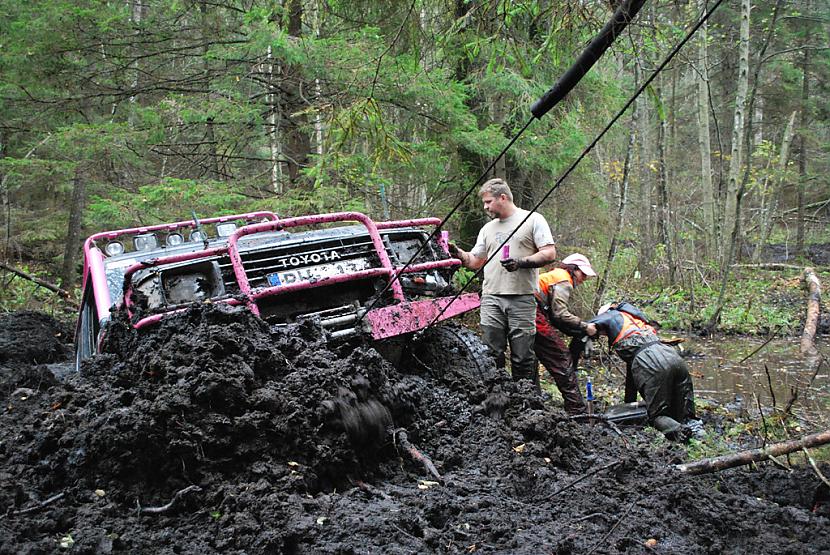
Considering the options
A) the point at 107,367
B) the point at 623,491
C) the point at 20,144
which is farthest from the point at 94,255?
the point at 20,144

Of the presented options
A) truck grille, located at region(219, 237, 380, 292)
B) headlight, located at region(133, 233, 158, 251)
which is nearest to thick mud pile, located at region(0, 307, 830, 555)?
truck grille, located at region(219, 237, 380, 292)

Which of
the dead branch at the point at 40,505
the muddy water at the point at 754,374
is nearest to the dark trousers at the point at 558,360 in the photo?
the muddy water at the point at 754,374

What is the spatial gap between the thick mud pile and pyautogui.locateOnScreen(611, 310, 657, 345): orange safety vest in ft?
6.33

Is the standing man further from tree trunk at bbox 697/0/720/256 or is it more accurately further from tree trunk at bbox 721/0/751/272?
tree trunk at bbox 697/0/720/256

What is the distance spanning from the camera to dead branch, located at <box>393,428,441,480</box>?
11.8ft

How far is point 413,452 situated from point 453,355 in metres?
1.66

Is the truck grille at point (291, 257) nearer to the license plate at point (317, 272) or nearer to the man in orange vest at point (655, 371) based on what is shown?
the license plate at point (317, 272)

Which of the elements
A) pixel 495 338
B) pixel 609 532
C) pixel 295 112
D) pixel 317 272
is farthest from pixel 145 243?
pixel 609 532

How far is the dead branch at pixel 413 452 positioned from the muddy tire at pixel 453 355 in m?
1.23

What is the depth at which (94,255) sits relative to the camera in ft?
18.9

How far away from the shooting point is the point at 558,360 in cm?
661

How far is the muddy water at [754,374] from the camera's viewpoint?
741cm

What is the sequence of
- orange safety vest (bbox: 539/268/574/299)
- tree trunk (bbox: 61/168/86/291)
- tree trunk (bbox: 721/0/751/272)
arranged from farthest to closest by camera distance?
tree trunk (bbox: 61/168/86/291) < tree trunk (bbox: 721/0/751/272) < orange safety vest (bbox: 539/268/574/299)

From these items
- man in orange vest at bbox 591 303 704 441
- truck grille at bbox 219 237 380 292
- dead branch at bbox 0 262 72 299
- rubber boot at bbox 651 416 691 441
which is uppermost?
truck grille at bbox 219 237 380 292
